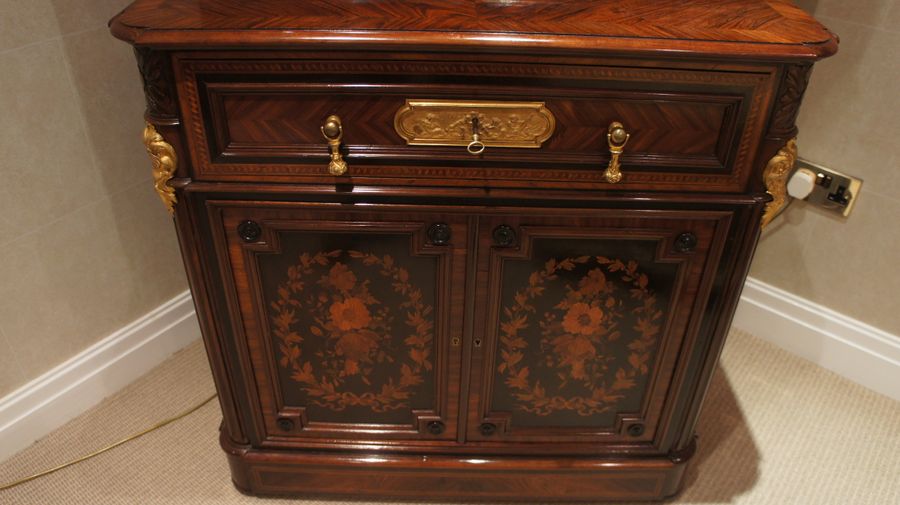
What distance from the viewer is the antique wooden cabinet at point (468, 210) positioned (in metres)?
0.83

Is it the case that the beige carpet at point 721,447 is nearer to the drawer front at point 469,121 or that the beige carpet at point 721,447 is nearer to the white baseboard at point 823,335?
the white baseboard at point 823,335

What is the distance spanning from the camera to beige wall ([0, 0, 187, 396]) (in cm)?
116

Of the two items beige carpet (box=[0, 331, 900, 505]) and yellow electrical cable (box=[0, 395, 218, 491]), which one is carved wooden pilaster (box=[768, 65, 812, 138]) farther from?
yellow electrical cable (box=[0, 395, 218, 491])

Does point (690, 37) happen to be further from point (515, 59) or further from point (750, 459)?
point (750, 459)

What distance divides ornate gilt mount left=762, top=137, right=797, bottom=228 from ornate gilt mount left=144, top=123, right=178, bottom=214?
773 mm

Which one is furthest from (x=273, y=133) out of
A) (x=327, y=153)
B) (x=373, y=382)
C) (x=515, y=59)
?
(x=373, y=382)

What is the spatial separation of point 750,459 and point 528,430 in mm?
517

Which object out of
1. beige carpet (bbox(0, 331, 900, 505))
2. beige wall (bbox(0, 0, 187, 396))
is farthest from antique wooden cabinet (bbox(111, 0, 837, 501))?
beige wall (bbox(0, 0, 187, 396))

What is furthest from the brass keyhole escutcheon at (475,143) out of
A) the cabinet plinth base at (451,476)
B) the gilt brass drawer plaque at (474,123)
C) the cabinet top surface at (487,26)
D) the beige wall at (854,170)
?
the beige wall at (854,170)

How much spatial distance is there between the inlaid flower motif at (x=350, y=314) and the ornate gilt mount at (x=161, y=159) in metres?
0.28

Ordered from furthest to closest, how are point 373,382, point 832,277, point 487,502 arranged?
point 832,277 → point 487,502 → point 373,382

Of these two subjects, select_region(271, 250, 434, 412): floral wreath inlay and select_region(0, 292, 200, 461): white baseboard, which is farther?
select_region(0, 292, 200, 461): white baseboard

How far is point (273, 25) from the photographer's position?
32.1 inches

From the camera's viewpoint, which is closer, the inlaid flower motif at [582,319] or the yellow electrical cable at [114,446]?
the inlaid flower motif at [582,319]
